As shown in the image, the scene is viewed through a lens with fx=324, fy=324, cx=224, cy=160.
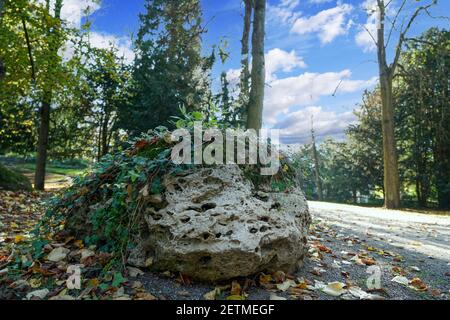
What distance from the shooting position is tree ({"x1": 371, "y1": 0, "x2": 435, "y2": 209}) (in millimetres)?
13594

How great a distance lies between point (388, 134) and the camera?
44.9 feet

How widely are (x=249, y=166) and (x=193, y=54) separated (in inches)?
510

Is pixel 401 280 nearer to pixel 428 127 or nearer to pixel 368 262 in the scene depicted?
pixel 368 262

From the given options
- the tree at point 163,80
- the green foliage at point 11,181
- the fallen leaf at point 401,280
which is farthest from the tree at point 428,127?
the green foliage at point 11,181

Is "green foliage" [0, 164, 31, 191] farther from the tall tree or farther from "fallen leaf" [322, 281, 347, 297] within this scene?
"fallen leaf" [322, 281, 347, 297]

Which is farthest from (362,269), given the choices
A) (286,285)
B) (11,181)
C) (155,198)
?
(11,181)

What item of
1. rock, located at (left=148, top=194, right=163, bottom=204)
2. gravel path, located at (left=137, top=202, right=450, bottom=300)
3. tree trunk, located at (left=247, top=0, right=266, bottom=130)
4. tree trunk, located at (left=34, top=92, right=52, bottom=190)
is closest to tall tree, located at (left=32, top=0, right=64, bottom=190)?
tree trunk, located at (left=34, top=92, right=52, bottom=190)

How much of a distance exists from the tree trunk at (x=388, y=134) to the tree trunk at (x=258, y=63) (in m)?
7.93

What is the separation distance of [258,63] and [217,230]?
21.2 feet

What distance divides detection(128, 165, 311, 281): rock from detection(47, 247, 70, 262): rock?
0.72 m

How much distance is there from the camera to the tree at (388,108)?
535 inches

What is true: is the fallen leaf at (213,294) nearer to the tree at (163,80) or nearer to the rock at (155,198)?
A: the rock at (155,198)

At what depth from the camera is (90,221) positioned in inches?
125

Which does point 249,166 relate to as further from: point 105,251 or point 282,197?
point 105,251
